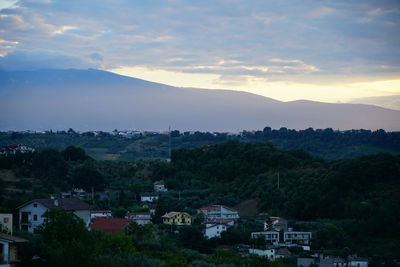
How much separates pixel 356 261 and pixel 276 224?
29.6 ft

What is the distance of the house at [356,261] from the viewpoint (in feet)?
110

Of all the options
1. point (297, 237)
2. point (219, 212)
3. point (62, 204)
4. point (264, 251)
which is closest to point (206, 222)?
point (219, 212)

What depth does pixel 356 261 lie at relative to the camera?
34.1 m

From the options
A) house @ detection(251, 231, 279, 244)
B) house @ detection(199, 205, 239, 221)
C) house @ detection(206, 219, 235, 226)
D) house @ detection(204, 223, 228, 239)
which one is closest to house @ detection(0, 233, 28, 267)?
house @ detection(204, 223, 228, 239)

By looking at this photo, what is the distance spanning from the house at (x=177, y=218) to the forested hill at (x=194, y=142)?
40751 mm

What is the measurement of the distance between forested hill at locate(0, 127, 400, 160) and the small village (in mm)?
38881

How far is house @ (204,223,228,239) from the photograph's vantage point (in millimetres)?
40375

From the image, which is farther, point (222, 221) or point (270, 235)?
point (222, 221)

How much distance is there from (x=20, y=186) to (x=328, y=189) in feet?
63.7

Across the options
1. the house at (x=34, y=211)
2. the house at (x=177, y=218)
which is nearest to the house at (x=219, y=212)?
the house at (x=177, y=218)

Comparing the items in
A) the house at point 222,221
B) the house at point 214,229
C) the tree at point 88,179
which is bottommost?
the house at point 214,229

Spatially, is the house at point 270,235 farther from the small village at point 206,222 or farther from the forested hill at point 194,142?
the forested hill at point 194,142

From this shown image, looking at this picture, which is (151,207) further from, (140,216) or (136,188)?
(136,188)

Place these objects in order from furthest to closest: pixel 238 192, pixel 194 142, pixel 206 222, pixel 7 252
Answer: pixel 194 142 < pixel 238 192 < pixel 206 222 < pixel 7 252
